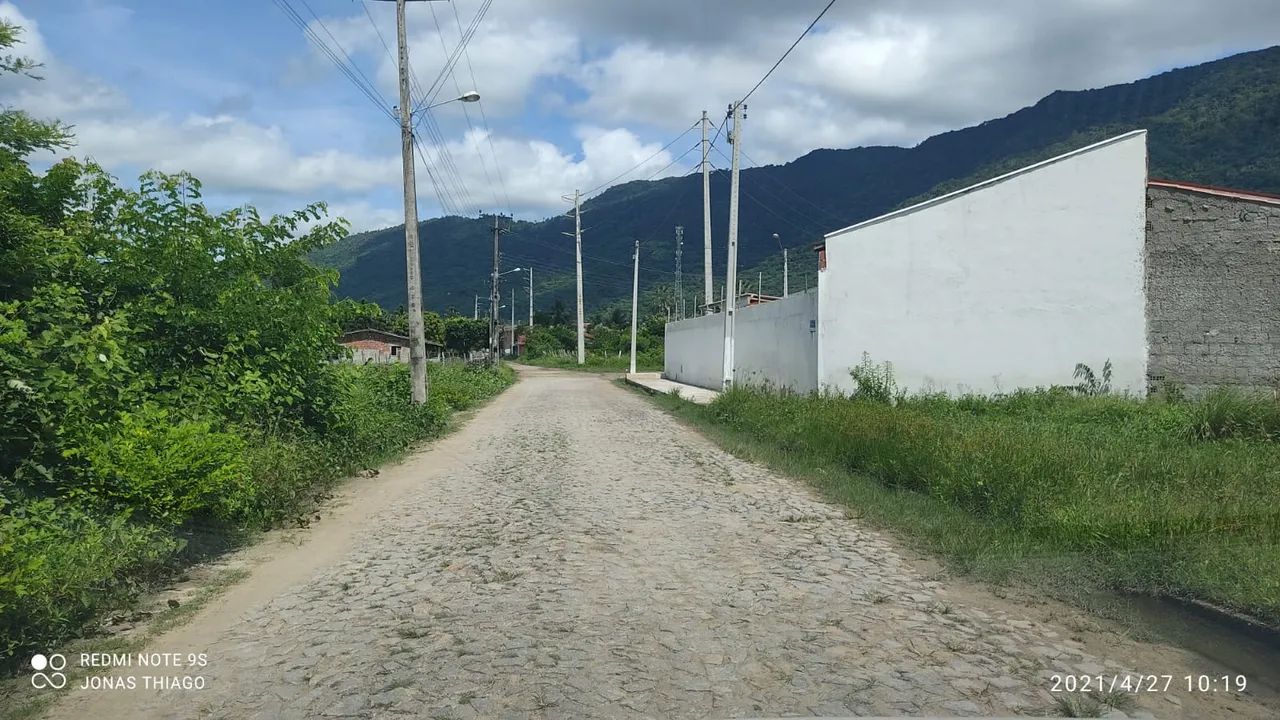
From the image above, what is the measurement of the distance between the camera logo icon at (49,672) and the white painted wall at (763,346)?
16.7 m

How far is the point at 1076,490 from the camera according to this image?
7891 millimetres

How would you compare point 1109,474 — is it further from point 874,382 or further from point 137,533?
point 874,382

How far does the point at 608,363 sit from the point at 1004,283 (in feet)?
165

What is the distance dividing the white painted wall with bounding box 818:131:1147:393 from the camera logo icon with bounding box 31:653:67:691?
53.4ft

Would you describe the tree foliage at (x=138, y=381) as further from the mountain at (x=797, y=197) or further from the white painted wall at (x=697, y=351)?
the mountain at (x=797, y=197)

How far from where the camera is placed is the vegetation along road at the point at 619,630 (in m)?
4.40

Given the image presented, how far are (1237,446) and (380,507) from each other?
10216 mm

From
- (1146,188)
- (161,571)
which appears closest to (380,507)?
(161,571)

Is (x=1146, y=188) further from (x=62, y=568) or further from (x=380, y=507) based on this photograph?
(x=62, y=568)

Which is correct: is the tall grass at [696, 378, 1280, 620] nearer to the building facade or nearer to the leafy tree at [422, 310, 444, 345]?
the building facade

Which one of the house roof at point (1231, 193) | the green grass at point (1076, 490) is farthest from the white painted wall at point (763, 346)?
the house roof at point (1231, 193)

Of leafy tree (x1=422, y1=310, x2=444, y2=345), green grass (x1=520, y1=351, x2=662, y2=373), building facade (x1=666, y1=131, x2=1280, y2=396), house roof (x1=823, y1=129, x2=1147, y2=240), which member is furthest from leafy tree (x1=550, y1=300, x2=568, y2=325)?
house roof (x1=823, y1=129, x2=1147, y2=240)

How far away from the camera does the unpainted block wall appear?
54.9 feet

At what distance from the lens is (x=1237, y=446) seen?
10.6 metres
